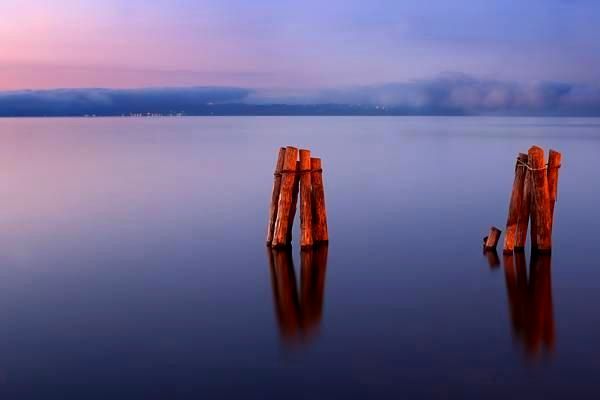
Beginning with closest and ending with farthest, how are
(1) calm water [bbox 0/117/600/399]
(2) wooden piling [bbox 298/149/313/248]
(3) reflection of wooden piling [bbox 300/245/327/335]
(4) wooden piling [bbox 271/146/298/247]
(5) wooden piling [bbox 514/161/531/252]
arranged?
(1) calm water [bbox 0/117/600/399] → (3) reflection of wooden piling [bbox 300/245/327/335] → (5) wooden piling [bbox 514/161/531/252] → (4) wooden piling [bbox 271/146/298/247] → (2) wooden piling [bbox 298/149/313/248]

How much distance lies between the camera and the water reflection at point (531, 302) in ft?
27.1

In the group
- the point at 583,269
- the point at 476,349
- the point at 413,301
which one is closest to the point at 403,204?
the point at 583,269

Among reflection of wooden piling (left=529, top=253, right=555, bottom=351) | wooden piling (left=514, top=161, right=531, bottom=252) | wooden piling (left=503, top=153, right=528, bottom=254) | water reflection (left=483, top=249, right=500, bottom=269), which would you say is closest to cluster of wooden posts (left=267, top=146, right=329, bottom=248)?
water reflection (left=483, top=249, right=500, bottom=269)

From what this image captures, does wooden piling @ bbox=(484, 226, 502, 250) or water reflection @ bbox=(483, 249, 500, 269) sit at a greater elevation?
wooden piling @ bbox=(484, 226, 502, 250)

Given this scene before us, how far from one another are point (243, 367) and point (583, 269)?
6806mm

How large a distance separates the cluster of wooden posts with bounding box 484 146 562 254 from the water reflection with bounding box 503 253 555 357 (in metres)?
0.28

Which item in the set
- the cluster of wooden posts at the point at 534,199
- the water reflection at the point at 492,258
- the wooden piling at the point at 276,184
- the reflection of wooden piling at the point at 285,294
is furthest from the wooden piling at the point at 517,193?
the wooden piling at the point at 276,184

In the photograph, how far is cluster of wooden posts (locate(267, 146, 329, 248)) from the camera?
12.1 meters

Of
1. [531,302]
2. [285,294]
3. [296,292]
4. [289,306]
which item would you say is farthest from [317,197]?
[531,302]

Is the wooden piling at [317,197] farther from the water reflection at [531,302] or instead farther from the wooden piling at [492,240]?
the water reflection at [531,302]

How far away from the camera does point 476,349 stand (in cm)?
798

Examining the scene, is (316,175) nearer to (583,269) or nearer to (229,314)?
(229,314)

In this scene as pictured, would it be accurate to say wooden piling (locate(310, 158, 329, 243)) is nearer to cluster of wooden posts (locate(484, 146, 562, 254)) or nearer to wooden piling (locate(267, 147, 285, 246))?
wooden piling (locate(267, 147, 285, 246))

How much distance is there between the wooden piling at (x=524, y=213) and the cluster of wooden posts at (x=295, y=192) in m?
3.49
